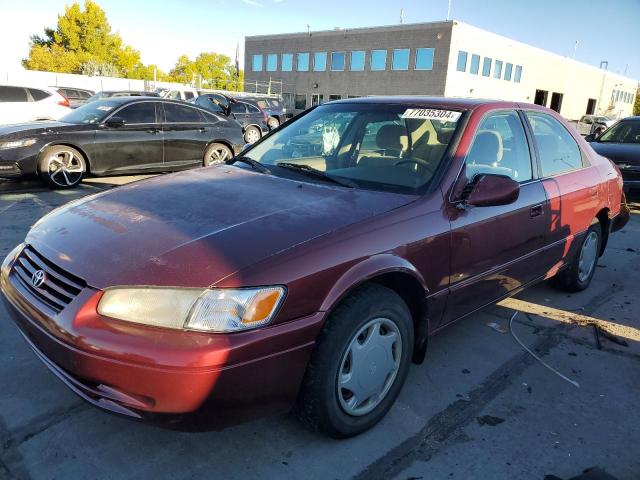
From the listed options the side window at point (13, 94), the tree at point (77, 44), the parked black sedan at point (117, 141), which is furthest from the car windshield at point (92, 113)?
the tree at point (77, 44)

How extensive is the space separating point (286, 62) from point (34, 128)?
42896 mm

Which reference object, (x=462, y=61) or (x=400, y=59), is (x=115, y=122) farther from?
(x=400, y=59)

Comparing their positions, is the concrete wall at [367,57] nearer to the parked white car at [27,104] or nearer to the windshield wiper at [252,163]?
the parked white car at [27,104]

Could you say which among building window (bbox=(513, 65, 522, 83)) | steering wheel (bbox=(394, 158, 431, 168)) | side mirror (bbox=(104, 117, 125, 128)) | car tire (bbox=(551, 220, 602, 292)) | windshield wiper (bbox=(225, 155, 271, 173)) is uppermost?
building window (bbox=(513, 65, 522, 83))

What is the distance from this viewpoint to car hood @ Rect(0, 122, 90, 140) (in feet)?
24.1

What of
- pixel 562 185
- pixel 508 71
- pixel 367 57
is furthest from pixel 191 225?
pixel 508 71

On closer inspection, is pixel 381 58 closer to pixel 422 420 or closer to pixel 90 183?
pixel 90 183

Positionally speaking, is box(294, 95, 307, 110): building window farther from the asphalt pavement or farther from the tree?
the asphalt pavement

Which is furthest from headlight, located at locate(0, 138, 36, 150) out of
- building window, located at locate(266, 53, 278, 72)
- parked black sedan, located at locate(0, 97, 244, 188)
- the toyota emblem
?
building window, located at locate(266, 53, 278, 72)

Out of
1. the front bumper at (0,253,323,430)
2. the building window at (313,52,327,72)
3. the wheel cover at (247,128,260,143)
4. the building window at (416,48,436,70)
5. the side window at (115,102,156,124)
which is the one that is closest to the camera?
the front bumper at (0,253,323,430)

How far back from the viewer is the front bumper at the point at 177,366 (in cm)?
184

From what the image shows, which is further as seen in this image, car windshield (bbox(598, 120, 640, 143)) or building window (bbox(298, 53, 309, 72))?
building window (bbox(298, 53, 309, 72))

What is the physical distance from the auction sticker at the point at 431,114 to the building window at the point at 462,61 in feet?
124

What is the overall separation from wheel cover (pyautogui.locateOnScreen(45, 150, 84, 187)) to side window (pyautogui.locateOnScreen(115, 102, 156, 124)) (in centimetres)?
114
